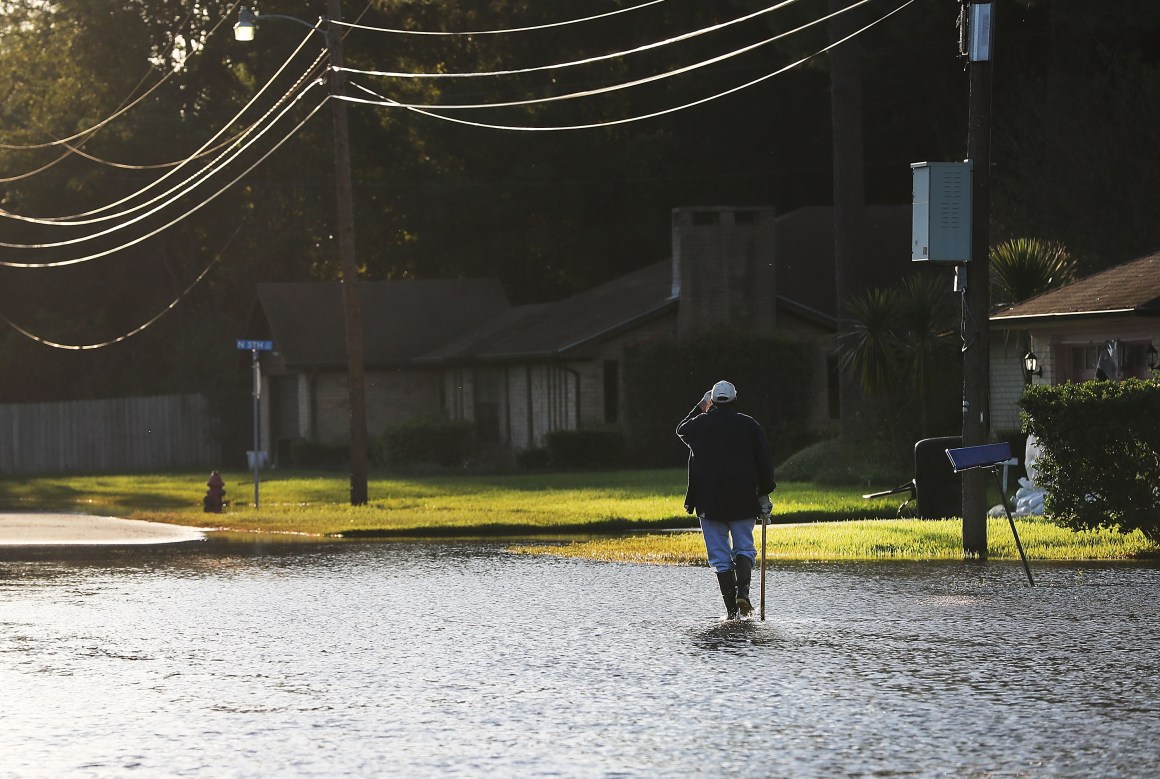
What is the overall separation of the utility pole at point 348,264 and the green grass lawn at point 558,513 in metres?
1.04

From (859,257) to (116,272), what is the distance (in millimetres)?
36370

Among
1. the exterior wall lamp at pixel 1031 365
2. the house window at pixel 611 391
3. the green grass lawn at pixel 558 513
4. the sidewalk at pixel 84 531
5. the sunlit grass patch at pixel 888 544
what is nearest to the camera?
the sunlit grass patch at pixel 888 544

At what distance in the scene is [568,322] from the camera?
152ft

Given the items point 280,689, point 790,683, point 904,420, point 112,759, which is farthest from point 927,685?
point 904,420

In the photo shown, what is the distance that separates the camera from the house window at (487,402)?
48.2 meters

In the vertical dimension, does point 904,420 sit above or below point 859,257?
below

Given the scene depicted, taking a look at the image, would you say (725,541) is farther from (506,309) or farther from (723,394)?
(506,309)

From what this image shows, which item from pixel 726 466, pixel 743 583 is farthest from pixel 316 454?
pixel 743 583

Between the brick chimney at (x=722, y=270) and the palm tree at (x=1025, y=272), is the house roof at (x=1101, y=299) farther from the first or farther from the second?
the brick chimney at (x=722, y=270)

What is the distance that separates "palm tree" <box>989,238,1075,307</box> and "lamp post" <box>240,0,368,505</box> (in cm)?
1054

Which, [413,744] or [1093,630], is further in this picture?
[1093,630]

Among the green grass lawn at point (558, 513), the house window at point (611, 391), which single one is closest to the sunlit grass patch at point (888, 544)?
the green grass lawn at point (558, 513)

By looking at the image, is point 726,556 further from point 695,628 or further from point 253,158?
point 253,158

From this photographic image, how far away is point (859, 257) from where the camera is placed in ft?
129
